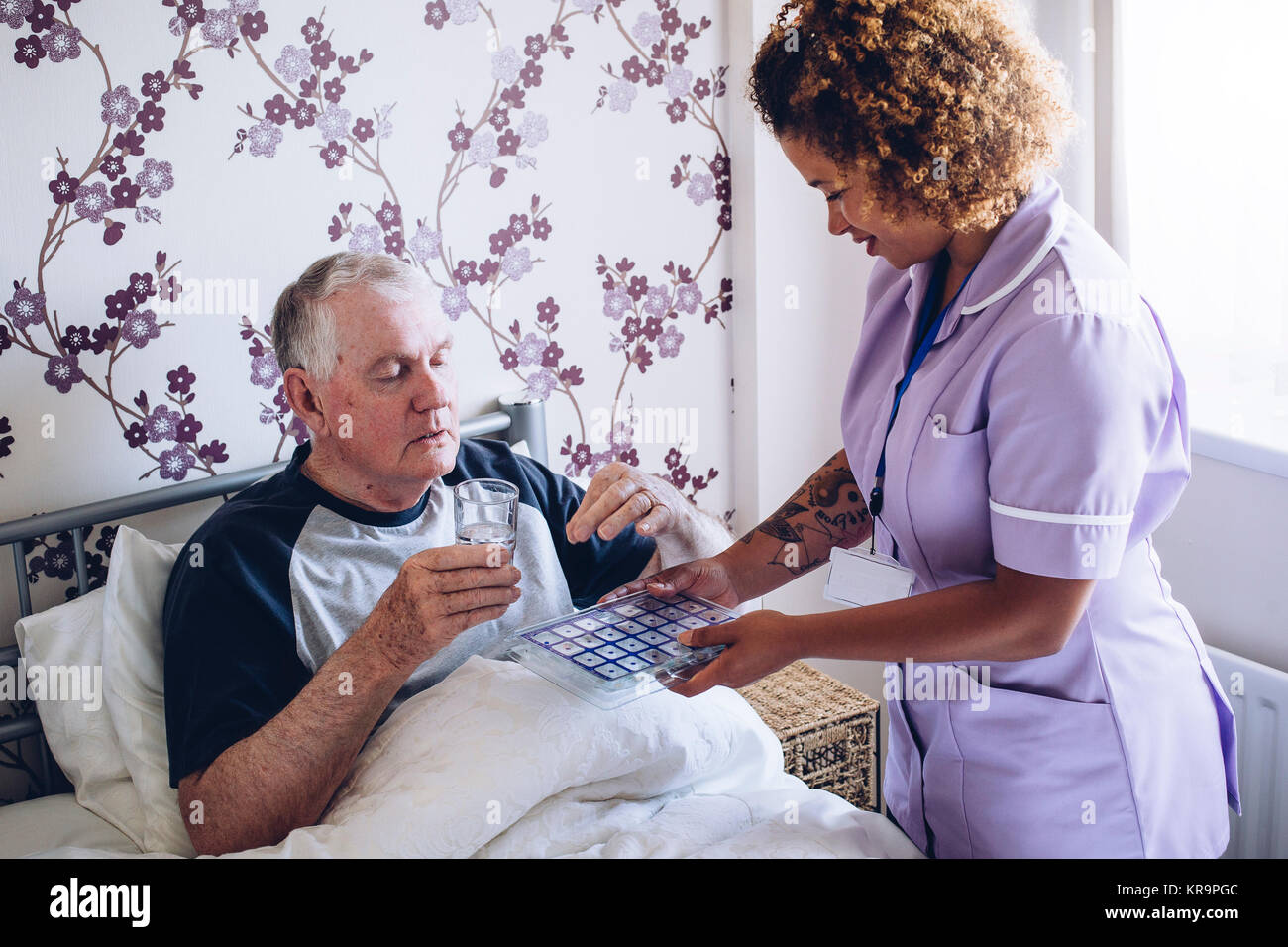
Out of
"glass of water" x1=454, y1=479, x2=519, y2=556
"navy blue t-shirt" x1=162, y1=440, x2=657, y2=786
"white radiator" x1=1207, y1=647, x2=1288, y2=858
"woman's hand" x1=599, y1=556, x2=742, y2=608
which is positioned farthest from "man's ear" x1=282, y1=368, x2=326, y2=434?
"white radiator" x1=1207, y1=647, x2=1288, y2=858

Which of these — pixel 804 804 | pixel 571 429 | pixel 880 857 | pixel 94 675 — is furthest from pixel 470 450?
pixel 880 857

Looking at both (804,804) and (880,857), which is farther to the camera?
(804,804)

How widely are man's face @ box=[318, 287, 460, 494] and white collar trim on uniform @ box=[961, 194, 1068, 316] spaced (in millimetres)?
843

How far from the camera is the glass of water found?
130 centimetres

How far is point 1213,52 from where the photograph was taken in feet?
6.25

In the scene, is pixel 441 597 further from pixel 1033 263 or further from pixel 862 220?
pixel 1033 263

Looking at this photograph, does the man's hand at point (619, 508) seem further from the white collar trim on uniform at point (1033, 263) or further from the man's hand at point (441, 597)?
the white collar trim on uniform at point (1033, 263)

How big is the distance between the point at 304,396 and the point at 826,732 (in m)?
1.25

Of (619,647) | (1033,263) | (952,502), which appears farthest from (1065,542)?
(619,647)

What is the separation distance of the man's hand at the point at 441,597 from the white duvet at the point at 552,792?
15cm

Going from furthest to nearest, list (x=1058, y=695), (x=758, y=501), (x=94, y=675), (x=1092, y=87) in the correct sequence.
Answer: (x=758, y=501), (x=1092, y=87), (x=94, y=675), (x=1058, y=695)

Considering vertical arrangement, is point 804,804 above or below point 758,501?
below

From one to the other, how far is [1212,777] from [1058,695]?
9.9 inches
